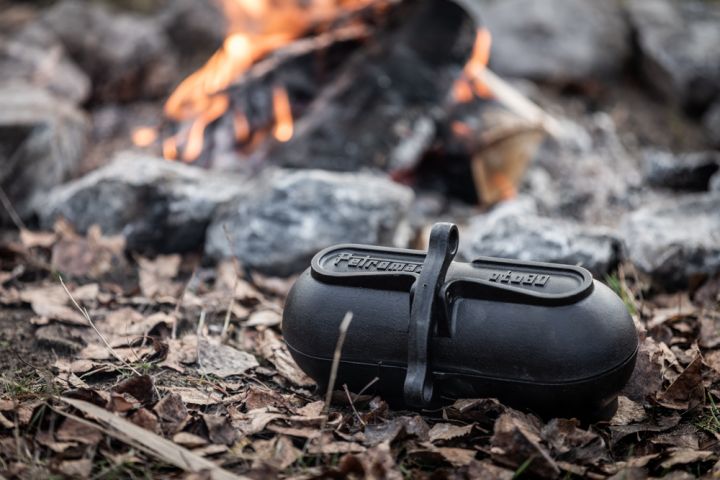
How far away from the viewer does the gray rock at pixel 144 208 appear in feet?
14.0

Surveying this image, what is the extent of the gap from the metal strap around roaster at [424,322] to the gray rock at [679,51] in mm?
5472

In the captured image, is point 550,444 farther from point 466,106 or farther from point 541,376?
point 466,106

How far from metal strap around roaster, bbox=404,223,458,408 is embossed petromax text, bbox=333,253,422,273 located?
0.11m

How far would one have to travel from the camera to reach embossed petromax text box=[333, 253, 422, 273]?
7.84 feet

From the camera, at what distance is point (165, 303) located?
11.5 ft

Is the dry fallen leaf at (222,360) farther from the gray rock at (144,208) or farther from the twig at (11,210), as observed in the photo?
the twig at (11,210)

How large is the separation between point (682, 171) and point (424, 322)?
3.86 m

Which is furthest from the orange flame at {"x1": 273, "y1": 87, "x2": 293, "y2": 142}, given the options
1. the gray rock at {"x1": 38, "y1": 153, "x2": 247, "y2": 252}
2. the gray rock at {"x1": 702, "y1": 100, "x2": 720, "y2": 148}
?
the gray rock at {"x1": 702, "y1": 100, "x2": 720, "y2": 148}

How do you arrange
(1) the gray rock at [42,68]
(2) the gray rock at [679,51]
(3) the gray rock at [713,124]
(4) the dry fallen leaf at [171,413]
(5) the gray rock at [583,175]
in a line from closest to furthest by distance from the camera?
Answer: (4) the dry fallen leaf at [171,413], (5) the gray rock at [583,175], (1) the gray rock at [42,68], (3) the gray rock at [713,124], (2) the gray rock at [679,51]

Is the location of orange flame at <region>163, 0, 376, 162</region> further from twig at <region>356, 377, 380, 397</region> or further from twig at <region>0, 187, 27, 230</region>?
twig at <region>356, 377, 380, 397</region>

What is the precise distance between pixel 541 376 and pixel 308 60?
3.65 meters

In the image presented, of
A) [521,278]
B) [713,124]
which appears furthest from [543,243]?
[713,124]

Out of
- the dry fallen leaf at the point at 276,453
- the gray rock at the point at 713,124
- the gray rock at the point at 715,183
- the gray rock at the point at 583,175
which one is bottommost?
the gray rock at the point at 713,124

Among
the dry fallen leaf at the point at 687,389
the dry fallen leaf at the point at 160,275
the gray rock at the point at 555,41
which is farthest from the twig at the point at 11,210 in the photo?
the gray rock at the point at 555,41
